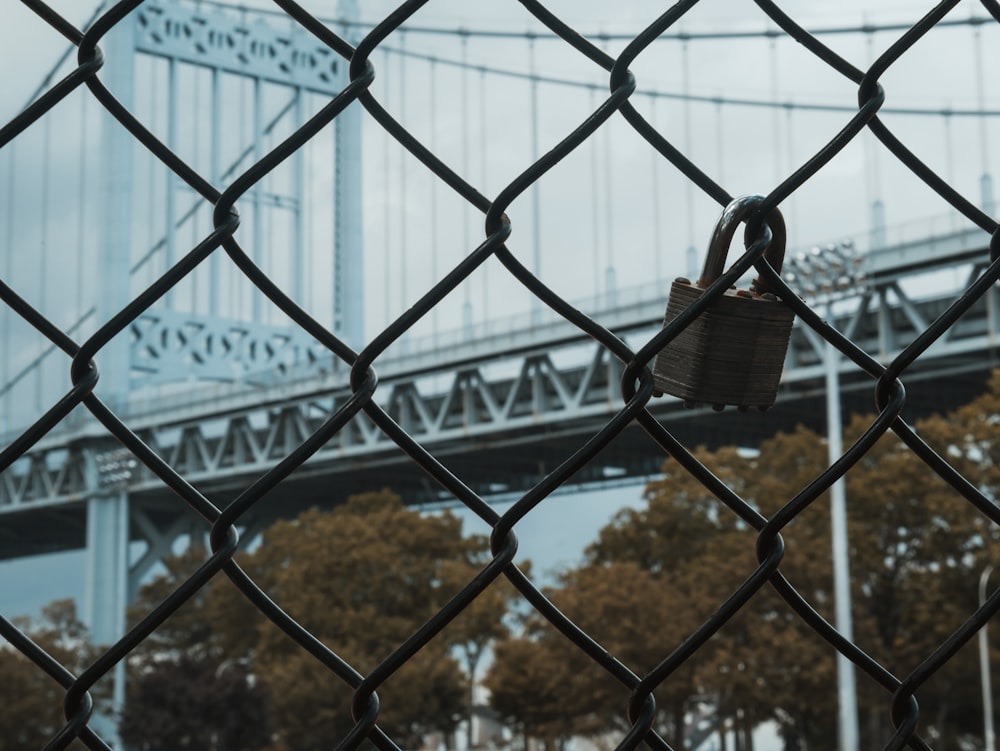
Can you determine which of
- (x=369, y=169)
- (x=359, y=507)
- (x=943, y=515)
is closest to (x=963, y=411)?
(x=943, y=515)

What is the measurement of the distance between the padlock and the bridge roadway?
35.5 m

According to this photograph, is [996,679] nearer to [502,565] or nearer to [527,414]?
[527,414]

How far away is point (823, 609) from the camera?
90.6ft

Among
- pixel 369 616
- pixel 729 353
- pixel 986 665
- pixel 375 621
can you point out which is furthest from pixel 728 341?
pixel 375 621

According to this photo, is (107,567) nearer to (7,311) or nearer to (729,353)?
(7,311)

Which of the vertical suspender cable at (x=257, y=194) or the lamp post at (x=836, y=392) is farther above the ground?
the vertical suspender cable at (x=257, y=194)

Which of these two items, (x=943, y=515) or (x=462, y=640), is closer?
(x=943, y=515)

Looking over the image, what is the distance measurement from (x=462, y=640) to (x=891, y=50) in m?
34.1

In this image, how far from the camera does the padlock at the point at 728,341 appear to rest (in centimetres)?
104

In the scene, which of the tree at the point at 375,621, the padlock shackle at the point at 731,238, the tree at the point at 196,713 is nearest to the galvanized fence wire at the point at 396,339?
the padlock shackle at the point at 731,238

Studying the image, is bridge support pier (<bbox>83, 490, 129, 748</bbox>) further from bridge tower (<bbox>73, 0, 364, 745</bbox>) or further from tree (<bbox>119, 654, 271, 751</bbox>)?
tree (<bbox>119, 654, 271, 751</bbox>)

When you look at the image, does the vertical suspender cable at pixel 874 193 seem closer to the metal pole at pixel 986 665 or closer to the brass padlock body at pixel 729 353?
the metal pole at pixel 986 665

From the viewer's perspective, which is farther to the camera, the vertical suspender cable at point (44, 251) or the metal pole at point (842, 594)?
the vertical suspender cable at point (44, 251)

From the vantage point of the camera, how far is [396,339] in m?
1.06
